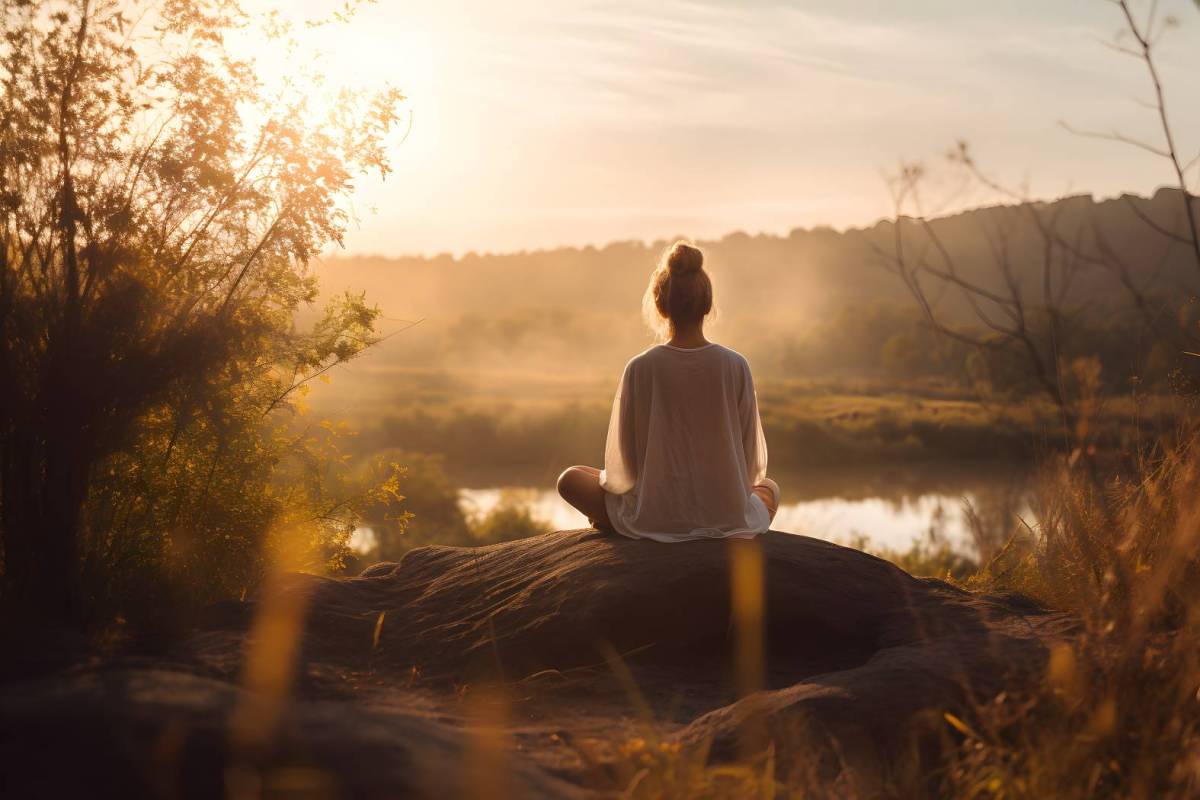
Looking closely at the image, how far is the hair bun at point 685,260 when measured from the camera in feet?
17.5

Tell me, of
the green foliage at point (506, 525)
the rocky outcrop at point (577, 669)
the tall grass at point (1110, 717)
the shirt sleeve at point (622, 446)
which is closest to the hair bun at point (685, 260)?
the shirt sleeve at point (622, 446)

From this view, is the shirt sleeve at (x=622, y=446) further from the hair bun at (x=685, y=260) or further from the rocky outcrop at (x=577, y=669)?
the hair bun at (x=685, y=260)

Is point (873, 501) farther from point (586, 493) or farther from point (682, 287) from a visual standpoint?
point (682, 287)

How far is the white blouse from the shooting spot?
5410 millimetres

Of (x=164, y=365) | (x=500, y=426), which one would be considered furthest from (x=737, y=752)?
(x=500, y=426)

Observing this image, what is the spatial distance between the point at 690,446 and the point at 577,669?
137 centimetres

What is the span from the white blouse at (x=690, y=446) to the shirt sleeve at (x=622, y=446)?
37 mm

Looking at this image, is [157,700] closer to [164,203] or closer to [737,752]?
[737,752]

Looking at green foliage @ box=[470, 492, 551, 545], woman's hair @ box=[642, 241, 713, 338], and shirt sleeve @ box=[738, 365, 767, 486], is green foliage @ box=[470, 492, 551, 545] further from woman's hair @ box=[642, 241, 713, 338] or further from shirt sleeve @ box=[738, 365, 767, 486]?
woman's hair @ box=[642, 241, 713, 338]

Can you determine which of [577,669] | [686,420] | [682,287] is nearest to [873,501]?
[686,420]

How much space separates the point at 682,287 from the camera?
5367mm

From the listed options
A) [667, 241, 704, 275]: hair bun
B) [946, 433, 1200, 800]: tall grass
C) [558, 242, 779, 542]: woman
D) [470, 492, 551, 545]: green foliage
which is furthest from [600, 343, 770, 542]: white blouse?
[470, 492, 551, 545]: green foliage

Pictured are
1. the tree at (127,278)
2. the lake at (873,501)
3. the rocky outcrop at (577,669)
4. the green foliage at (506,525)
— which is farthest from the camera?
the lake at (873,501)

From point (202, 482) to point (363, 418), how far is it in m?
26.8
